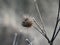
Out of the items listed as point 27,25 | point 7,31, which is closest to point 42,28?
point 27,25

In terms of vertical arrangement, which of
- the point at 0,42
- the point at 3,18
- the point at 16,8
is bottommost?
the point at 0,42

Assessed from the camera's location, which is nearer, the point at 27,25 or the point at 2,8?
the point at 27,25

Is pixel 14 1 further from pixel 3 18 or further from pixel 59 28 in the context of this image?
pixel 59 28

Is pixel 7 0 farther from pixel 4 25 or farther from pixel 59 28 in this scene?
pixel 59 28

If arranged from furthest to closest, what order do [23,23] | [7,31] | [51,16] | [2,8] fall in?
[7,31] → [2,8] → [51,16] → [23,23]

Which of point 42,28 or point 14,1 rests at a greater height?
point 42,28

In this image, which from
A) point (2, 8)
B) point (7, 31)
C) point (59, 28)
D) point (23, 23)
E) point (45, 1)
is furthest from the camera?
point (7, 31)

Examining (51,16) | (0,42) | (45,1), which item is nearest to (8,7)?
(0,42)

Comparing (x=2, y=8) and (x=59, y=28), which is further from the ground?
(x=59, y=28)

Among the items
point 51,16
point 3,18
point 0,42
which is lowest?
point 0,42
